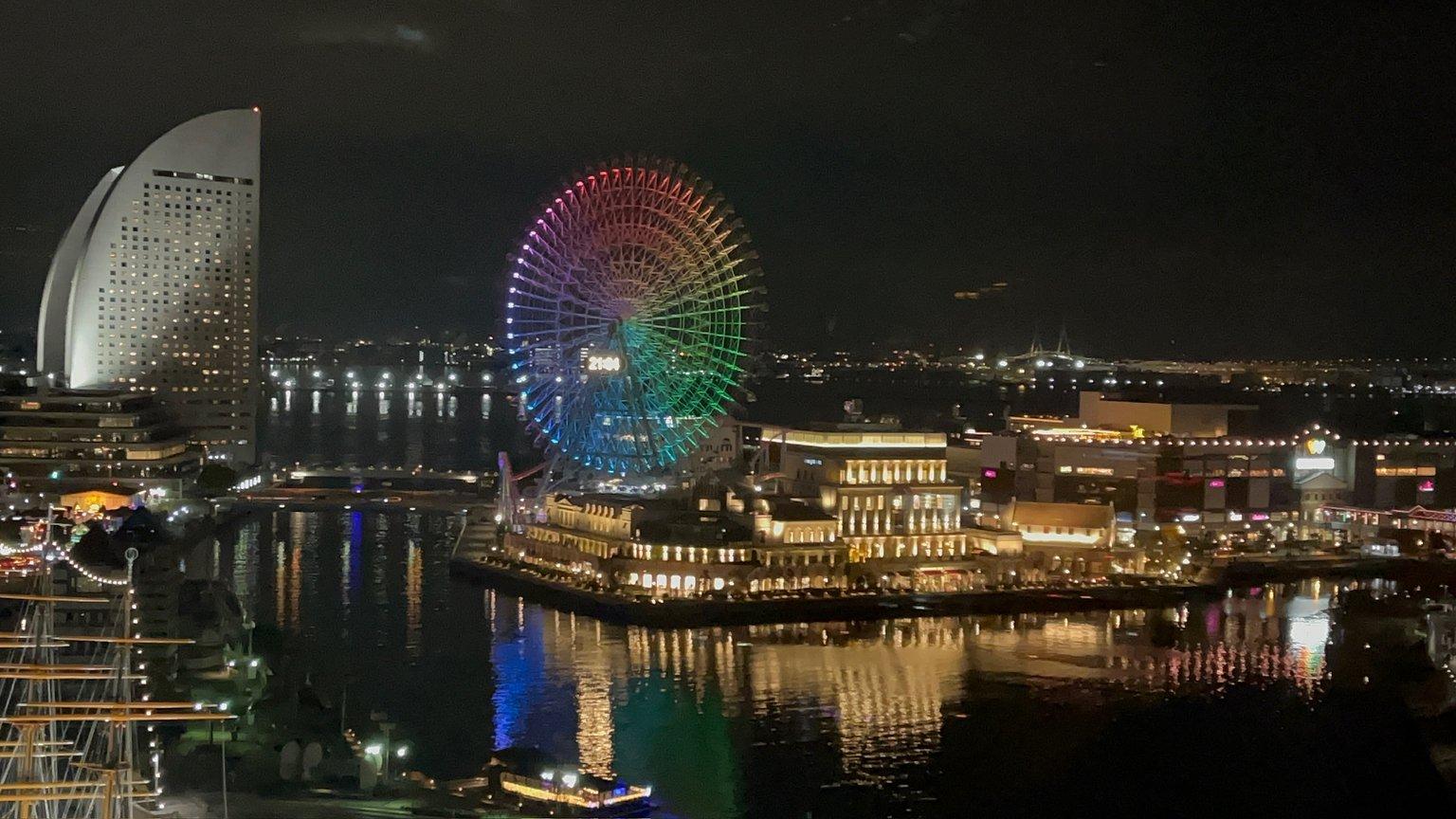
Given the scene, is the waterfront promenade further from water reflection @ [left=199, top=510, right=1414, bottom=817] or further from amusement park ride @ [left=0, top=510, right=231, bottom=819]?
amusement park ride @ [left=0, top=510, right=231, bottom=819]

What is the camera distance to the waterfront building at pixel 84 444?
57.8ft

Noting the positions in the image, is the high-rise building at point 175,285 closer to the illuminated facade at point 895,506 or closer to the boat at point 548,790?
the illuminated facade at point 895,506

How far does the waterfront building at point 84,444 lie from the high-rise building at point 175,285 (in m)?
3.17

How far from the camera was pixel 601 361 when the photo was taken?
15172 mm

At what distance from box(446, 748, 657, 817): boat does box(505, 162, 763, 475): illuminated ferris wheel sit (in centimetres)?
770

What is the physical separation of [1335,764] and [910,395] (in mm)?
37053

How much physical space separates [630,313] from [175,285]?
9.83m

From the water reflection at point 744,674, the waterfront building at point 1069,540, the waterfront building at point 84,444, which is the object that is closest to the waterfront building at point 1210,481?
the waterfront building at point 1069,540

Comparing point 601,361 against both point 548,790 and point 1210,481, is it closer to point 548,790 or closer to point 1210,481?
point 1210,481

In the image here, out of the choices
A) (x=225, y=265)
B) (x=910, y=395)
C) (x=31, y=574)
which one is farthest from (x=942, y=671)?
(x=910, y=395)

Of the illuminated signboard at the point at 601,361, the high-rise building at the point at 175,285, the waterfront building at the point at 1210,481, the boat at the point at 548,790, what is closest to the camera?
the boat at the point at 548,790

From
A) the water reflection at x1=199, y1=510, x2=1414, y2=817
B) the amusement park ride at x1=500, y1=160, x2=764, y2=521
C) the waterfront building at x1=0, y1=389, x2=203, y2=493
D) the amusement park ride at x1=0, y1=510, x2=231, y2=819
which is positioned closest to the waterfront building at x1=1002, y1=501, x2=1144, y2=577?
the water reflection at x1=199, y1=510, x2=1414, y2=817

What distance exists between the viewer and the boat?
733 centimetres

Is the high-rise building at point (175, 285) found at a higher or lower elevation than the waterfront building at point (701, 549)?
higher
